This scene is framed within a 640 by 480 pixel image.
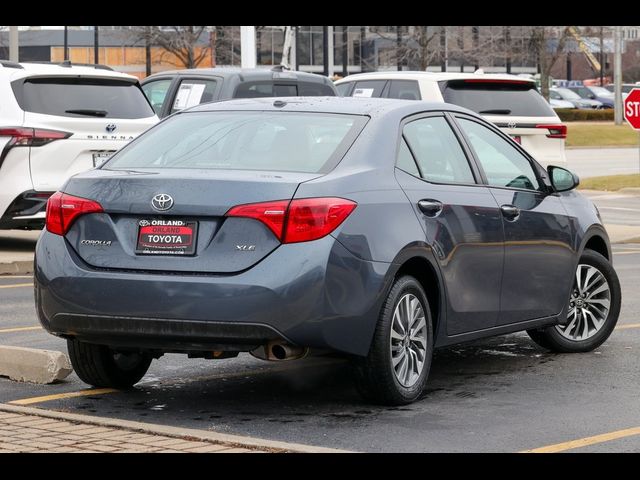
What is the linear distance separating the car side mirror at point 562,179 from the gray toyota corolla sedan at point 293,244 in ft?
1.63

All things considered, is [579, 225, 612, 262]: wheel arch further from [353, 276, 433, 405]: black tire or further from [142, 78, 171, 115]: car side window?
[142, 78, 171, 115]: car side window

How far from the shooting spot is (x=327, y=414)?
732 centimetres

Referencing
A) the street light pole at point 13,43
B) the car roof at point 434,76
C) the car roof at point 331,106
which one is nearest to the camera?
the car roof at point 331,106

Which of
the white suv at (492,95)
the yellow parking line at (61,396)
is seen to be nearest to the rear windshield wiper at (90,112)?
the white suv at (492,95)

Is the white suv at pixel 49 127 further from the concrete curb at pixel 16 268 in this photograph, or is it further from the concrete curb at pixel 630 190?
the concrete curb at pixel 630 190

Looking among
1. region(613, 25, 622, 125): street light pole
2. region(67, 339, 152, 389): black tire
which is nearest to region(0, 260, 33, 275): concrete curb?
region(67, 339, 152, 389): black tire

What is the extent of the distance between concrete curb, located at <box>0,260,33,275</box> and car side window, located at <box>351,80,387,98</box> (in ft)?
19.3

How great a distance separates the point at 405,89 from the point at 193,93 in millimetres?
2668

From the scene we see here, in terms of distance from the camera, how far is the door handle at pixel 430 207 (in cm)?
773

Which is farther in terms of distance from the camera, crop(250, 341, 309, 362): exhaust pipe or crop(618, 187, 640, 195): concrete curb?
crop(618, 187, 640, 195): concrete curb

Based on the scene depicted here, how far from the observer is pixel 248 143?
7711mm

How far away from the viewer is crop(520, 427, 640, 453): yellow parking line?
640 cm
